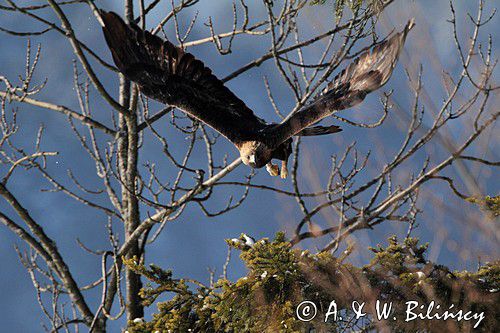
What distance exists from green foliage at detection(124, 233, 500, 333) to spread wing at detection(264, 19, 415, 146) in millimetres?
1085

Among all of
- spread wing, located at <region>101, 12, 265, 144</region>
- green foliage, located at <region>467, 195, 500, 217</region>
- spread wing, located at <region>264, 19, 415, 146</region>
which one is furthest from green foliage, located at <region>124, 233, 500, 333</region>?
spread wing, located at <region>101, 12, 265, 144</region>

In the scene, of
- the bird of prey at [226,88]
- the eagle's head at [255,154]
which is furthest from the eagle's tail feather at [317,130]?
the eagle's head at [255,154]

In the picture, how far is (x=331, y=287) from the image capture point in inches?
163

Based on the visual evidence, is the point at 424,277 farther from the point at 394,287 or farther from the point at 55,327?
the point at 55,327

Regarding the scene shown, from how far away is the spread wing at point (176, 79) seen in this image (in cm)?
482

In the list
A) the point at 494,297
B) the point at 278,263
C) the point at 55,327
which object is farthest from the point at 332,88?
the point at 55,327

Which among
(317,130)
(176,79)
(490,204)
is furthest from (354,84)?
(176,79)

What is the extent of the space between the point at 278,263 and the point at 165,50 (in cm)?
205

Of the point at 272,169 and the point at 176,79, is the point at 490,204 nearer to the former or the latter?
the point at 272,169

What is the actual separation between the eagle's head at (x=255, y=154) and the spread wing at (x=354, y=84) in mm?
277

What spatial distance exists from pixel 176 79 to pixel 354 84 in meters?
1.51

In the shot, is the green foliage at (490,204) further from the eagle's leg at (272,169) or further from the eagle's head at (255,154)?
the eagle's leg at (272,169)

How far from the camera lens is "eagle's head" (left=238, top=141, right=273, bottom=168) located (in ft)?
17.7

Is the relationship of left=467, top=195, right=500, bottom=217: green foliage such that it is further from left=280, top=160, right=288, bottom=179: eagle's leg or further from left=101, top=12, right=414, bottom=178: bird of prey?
left=280, top=160, right=288, bottom=179: eagle's leg
